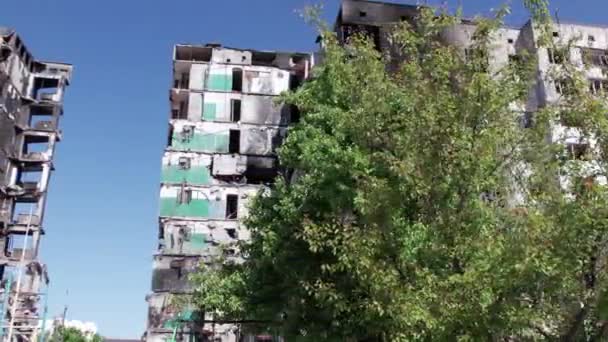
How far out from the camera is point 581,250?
21.0 feet

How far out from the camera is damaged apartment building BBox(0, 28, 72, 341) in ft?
142

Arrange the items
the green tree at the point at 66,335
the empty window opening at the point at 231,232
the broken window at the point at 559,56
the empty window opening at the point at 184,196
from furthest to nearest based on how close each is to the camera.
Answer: the green tree at the point at 66,335 < the empty window opening at the point at 184,196 < the empty window opening at the point at 231,232 < the broken window at the point at 559,56

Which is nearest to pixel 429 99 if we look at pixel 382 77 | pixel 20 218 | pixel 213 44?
pixel 382 77

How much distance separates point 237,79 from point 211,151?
6.85 metres

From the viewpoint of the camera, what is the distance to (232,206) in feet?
140

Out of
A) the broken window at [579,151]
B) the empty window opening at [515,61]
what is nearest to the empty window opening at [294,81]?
the empty window opening at [515,61]

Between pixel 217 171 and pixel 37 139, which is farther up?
pixel 37 139

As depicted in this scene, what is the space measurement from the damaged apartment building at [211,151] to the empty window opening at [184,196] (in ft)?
0.24

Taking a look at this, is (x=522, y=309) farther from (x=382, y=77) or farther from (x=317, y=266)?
(x=317, y=266)

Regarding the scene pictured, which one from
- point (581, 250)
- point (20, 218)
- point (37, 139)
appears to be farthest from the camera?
point (37, 139)

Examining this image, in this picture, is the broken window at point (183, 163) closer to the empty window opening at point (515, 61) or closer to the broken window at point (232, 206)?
the broken window at point (232, 206)

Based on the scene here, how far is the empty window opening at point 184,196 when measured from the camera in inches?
1636

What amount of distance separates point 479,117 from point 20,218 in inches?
1795

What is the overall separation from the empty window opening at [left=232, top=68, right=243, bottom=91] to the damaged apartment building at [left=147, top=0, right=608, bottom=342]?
0.08 metres
